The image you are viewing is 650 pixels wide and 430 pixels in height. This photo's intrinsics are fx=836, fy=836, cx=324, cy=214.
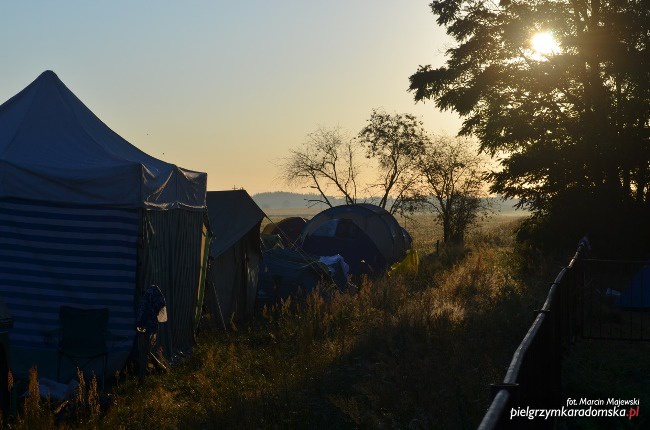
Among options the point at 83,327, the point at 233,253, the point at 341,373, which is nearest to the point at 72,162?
the point at 83,327

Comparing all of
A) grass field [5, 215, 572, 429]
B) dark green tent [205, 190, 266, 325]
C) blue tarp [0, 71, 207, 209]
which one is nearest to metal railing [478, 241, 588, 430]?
grass field [5, 215, 572, 429]

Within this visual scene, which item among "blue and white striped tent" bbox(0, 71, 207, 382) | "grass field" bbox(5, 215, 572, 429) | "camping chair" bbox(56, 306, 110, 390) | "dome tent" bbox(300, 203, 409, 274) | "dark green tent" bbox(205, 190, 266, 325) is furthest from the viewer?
"dome tent" bbox(300, 203, 409, 274)

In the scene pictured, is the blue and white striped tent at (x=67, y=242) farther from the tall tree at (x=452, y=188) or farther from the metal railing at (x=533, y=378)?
the tall tree at (x=452, y=188)

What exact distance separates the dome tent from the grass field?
11.0 m

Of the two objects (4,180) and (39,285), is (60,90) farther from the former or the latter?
(39,285)

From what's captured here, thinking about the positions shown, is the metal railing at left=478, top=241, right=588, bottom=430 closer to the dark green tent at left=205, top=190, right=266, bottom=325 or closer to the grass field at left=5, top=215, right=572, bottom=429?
the grass field at left=5, top=215, right=572, bottom=429

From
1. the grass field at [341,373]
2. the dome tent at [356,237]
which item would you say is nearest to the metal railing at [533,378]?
the grass field at [341,373]

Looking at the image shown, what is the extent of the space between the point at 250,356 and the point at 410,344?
235 cm

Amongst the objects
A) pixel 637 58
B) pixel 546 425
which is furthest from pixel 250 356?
pixel 637 58

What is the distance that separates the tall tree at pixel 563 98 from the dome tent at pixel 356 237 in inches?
189

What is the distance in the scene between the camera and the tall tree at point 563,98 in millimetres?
23250

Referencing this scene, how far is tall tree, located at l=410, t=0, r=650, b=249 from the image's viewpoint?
2325 centimetres

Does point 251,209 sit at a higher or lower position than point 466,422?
higher

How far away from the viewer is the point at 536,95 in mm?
24703
